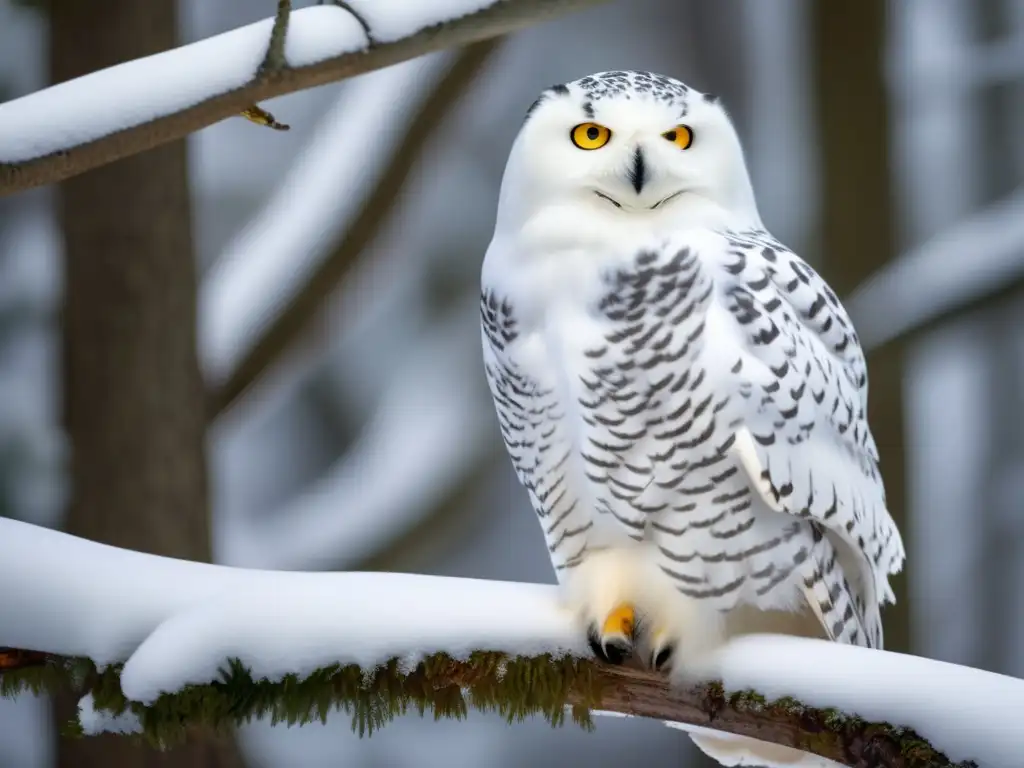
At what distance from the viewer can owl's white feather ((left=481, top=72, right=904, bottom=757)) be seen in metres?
1.12

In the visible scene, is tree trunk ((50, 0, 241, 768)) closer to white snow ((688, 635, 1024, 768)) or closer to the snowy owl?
the snowy owl

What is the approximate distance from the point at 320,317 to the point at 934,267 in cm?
129

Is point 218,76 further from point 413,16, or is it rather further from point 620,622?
point 620,622

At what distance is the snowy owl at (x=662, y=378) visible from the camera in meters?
1.12

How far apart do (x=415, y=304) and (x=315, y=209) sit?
1590 millimetres

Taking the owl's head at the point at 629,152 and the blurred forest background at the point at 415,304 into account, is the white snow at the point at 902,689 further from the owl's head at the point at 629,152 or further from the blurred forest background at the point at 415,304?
the blurred forest background at the point at 415,304

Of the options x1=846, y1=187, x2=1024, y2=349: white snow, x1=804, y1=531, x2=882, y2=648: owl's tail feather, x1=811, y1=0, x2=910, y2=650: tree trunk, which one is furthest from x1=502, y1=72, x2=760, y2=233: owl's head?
x1=811, y1=0, x2=910, y2=650: tree trunk

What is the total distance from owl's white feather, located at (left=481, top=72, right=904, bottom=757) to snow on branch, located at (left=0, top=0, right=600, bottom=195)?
7.3 inches

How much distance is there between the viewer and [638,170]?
1.12 meters

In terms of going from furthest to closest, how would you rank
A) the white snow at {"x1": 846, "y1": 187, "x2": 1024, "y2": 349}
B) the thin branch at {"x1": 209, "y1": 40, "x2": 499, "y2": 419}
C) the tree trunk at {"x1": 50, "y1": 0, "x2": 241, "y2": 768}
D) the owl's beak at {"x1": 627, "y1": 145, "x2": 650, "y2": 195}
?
the white snow at {"x1": 846, "y1": 187, "x2": 1024, "y2": 349}
the thin branch at {"x1": 209, "y1": 40, "x2": 499, "y2": 419}
the tree trunk at {"x1": 50, "y1": 0, "x2": 241, "y2": 768}
the owl's beak at {"x1": 627, "y1": 145, "x2": 650, "y2": 195}

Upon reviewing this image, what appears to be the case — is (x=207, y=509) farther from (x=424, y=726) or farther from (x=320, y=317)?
(x=424, y=726)

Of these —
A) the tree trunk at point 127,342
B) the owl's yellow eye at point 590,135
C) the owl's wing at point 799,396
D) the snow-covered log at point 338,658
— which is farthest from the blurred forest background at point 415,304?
the owl's wing at point 799,396

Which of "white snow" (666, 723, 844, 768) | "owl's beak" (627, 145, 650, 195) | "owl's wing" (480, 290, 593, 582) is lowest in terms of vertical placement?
"white snow" (666, 723, 844, 768)

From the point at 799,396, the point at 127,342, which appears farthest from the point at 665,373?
the point at 127,342
